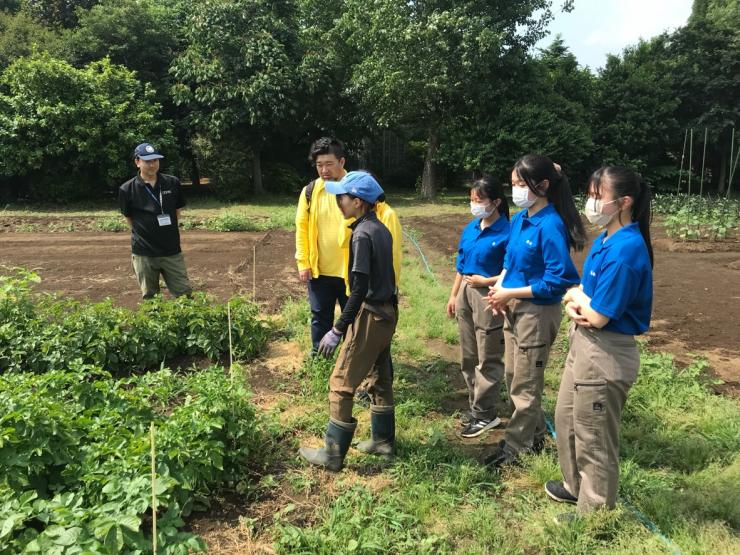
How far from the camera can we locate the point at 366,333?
3070mm

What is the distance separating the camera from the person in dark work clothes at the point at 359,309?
2980 mm

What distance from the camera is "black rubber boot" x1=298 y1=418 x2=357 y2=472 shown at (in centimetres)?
314

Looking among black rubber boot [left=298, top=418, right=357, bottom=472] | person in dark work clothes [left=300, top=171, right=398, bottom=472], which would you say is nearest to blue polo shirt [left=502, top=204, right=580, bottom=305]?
person in dark work clothes [left=300, top=171, right=398, bottom=472]

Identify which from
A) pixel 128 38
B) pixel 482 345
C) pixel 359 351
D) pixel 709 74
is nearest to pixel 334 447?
pixel 359 351

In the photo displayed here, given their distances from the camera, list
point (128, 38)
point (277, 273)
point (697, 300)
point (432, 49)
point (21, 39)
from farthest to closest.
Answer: point (21, 39) → point (128, 38) → point (432, 49) → point (277, 273) → point (697, 300)

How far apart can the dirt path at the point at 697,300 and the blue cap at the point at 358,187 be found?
3.67 m

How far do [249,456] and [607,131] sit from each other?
72.6 feet

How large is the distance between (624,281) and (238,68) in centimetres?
1734

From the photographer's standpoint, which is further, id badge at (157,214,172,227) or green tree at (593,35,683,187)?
green tree at (593,35,683,187)

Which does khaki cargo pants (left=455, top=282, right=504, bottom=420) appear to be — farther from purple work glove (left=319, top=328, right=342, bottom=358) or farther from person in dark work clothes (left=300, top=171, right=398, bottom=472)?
purple work glove (left=319, top=328, right=342, bottom=358)

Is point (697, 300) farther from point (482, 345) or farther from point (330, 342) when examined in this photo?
point (330, 342)

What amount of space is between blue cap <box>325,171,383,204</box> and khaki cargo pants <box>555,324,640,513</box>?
131 centimetres

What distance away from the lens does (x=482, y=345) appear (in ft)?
12.0

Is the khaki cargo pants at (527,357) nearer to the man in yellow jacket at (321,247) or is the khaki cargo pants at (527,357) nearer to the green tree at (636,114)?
the man in yellow jacket at (321,247)
